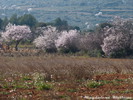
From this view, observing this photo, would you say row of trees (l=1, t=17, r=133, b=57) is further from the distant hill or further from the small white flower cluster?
the distant hill

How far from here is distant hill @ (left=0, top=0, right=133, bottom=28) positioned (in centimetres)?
14725

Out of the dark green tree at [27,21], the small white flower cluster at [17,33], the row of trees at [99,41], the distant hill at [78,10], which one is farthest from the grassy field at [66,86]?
the distant hill at [78,10]

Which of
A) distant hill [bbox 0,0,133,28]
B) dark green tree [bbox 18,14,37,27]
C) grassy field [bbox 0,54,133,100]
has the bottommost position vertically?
distant hill [bbox 0,0,133,28]

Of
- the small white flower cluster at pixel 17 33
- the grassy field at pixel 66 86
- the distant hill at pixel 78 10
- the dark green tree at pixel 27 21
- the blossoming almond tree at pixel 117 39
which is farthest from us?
the distant hill at pixel 78 10

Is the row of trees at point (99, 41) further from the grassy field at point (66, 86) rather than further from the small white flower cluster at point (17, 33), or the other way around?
the grassy field at point (66, 86)

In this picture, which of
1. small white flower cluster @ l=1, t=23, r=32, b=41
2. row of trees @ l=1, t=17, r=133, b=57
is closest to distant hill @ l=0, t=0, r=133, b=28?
small white flower cluster @ l=1, t=23, r=32, b=41

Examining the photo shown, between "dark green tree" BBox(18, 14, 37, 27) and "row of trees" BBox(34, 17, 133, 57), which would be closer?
"row of trees" BBox(34, 17, 133, 57)

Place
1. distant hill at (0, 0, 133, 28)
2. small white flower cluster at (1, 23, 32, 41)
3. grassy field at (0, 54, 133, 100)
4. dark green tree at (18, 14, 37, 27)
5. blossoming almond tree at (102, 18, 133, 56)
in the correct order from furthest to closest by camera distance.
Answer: distant hill at (0, 0, 133, 28), dark green tree at (18, 14, 37, 27), small white flower cluster at (1, 23, 32, 41), blossoming almond tree at (102, 18, 133, 56), grassy field at (0, 54, 133, 100)

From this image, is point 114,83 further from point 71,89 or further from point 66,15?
point 66,15

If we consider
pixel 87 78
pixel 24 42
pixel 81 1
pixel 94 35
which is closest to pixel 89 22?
pixel 81 1

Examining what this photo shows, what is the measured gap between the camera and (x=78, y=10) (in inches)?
6540

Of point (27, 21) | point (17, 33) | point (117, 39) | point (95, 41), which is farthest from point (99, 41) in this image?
point (27, 21)

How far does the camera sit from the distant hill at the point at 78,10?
483 ft

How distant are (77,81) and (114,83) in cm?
122
